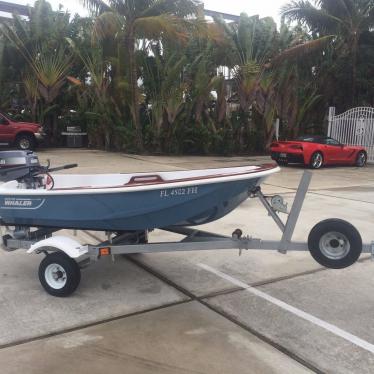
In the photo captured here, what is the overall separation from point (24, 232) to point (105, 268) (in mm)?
921

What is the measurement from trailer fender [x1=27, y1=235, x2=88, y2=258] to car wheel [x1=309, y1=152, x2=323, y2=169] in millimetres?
12276

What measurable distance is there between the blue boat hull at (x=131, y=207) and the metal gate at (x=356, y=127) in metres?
16.2

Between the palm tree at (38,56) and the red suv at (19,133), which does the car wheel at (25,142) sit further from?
the palm tree at (38,56)

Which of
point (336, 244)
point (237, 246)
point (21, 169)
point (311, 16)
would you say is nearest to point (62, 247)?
point (21, 169)

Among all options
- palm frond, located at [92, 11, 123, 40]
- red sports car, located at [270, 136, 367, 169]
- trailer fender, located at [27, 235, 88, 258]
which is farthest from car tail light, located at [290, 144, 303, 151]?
trailer fender, located at [27, 235, 88, 258]

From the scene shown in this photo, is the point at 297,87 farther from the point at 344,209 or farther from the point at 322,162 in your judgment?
the point at 344,209

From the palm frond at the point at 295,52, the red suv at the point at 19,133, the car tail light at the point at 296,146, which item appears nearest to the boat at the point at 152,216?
the car tail light at the point at 296,146

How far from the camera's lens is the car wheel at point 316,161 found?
1527cm

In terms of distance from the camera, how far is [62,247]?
13.2 feet

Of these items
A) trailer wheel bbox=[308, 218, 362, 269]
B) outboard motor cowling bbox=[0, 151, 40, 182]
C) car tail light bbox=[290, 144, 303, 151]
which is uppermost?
car tail light bbox=[290, 144, 303, 151]

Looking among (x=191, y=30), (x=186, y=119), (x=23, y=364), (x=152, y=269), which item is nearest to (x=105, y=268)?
(x=152, y=269)

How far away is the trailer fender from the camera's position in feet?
13.1

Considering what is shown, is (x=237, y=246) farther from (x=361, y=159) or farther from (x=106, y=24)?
(x=361, y=159)

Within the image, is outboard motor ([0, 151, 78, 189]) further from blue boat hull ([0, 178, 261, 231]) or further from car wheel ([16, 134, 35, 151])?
car wheel ([16, 134, 35, 151])
